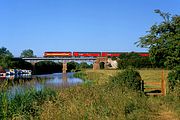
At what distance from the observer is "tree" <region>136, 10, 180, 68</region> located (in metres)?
19.0

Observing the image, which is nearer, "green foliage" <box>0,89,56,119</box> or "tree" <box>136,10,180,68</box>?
"green foliage" <box>0,89,56,119</box>

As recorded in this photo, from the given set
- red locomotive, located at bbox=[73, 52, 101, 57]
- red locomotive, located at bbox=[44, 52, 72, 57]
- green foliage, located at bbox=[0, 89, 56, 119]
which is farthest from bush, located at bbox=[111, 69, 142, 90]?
red locomotive, located at bbox=[44, 52, 72, 57]

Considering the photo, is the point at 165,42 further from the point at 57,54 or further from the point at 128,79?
the point at 57,54

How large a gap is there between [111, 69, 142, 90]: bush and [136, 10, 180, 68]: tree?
4.75 ft

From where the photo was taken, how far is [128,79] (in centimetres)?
2094

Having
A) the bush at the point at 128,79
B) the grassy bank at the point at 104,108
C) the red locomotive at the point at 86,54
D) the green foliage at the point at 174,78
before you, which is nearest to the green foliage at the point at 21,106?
the grassy bank at the point at 104,108

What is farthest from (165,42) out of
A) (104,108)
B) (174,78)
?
(104,108)

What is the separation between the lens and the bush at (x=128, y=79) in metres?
20.8

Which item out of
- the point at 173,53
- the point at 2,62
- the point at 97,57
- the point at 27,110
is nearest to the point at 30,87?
the point at 27,110

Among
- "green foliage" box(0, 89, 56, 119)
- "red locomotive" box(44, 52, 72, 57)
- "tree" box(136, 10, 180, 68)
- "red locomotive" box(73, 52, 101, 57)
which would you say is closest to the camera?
"green foliage" box(0, 89, 56, 119)

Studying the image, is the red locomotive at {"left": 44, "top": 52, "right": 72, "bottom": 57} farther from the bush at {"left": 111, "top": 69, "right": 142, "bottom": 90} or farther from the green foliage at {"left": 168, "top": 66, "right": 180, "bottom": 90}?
the green foliage at {"left": 168, "top": 66, "right": 180, "bottom": 90}

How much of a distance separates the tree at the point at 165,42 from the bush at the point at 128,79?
57.0 inches

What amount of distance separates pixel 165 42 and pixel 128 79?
2.90 metres

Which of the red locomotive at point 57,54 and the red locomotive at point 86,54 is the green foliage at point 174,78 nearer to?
the red locomotive at point 86,54
